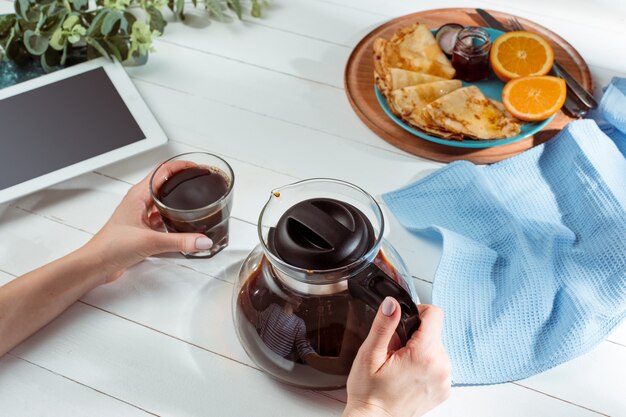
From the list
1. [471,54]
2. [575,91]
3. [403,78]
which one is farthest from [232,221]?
[575,91]

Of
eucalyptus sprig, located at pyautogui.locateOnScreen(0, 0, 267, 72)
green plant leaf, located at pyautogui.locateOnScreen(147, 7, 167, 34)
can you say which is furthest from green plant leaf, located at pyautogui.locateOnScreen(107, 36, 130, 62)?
green plant leaf, located at pyautogui.locateOnScreen(147, 7, 167, 34)

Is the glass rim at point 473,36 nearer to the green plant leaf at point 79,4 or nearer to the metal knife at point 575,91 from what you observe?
the metal knife at point 575,91

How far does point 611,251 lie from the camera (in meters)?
0.95

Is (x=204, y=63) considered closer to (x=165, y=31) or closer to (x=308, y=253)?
(x=165, y=31)

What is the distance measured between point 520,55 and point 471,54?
9cm

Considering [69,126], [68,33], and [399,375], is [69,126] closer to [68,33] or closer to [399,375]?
[68,33]

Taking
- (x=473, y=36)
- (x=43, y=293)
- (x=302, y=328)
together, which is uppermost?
(x=473, y=36)

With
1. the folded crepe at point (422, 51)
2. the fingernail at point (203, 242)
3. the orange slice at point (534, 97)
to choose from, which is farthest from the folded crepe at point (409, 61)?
the fingernail at point (203, 242)

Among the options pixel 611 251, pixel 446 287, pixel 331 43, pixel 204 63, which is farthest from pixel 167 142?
pixel 611 251

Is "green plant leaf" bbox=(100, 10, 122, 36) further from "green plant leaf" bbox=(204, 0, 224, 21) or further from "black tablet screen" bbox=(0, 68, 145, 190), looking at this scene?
"green plant leaf" bbox=(204, 0, 224, 21)

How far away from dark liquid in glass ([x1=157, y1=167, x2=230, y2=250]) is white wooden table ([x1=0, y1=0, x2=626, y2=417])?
8 centimetres

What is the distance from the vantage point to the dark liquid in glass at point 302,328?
0.77 meters

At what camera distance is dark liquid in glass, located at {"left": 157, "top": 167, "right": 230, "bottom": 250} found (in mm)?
926

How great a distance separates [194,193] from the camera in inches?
37.1
